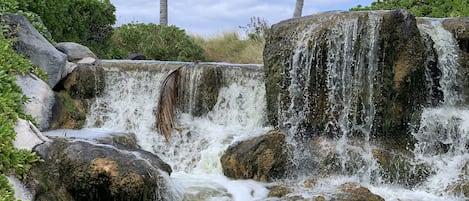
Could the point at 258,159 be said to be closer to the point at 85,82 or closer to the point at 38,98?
the point at 38,98

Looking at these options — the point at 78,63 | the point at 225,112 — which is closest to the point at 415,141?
the point at 225,112

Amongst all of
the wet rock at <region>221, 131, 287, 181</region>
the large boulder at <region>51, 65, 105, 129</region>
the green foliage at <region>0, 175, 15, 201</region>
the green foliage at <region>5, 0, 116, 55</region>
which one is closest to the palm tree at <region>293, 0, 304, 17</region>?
the green foliage at <region>5, 0, 116, 55</region>

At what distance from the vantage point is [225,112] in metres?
10.5

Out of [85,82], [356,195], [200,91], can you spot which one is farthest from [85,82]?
[356,195]

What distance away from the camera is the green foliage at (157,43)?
1712cm

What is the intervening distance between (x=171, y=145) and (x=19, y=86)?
2527 millimetres

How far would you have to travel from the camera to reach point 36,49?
1048 cm

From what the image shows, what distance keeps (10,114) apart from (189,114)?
12.6 ft

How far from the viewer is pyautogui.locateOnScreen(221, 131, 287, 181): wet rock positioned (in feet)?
26.8

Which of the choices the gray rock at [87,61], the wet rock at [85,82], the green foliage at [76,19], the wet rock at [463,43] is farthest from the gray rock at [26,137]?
the wet rock at [463,43]

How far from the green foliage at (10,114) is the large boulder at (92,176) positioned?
196 millimetres

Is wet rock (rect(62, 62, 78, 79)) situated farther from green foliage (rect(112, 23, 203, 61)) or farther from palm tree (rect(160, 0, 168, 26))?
palm tree (rect(160, 0, 168, 26))

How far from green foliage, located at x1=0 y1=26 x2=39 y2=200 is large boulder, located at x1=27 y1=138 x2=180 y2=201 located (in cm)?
20

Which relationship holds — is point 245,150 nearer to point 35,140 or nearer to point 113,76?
point 35,140
